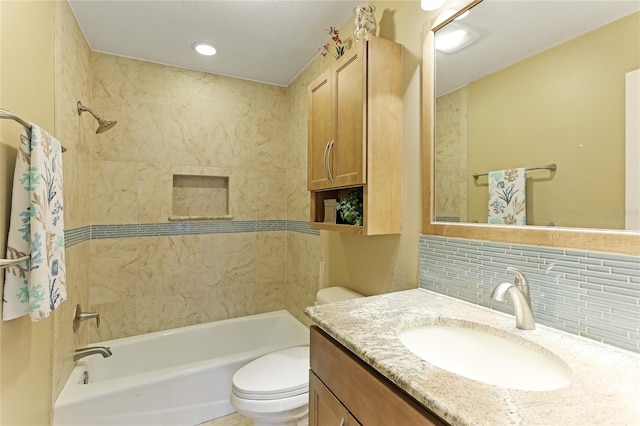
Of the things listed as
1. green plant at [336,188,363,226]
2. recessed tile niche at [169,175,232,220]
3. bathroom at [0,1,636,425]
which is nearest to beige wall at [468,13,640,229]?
bathroom at [0,1,636,425]

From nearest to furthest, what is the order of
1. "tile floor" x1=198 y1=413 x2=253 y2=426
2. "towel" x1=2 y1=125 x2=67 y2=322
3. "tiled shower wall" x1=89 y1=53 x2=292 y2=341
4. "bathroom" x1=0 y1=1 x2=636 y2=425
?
"towel" x1=2 y1=125 x2=67 y2=322
"bathroom" x1=0 y1=1 x2=636 y2=425
"tile floor" x1=198 y1=413 x2=253 y2=426
"tiled shower wall" x1=89 y1=53 x2=292 y2=341

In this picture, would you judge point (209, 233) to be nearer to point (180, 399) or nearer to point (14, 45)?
point (180, 399)

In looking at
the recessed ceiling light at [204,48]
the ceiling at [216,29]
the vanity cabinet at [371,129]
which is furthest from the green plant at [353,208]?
the recessed ceiling light at [204,48]

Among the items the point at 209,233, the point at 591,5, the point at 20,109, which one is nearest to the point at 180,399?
the point at 209,233

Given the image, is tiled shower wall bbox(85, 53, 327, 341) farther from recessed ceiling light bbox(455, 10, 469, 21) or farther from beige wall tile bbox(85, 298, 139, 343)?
recessed ceiling light bbox(455, 10, 469, 21)

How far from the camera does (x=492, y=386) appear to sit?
0.56 metres

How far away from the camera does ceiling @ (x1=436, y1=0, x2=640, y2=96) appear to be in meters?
0.81

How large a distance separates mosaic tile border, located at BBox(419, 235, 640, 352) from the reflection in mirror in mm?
93

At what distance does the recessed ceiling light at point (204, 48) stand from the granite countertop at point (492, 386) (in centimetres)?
203

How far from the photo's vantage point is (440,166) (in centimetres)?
123

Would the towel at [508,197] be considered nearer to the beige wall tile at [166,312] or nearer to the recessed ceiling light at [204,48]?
the recessed ceiling light at [204,48]

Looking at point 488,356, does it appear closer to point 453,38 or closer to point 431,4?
point 453,38

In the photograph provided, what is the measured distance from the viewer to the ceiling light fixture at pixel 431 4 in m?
1.17

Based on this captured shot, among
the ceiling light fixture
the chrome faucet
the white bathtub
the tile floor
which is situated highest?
the ceiling light fixture
